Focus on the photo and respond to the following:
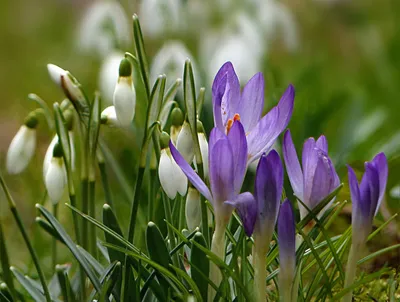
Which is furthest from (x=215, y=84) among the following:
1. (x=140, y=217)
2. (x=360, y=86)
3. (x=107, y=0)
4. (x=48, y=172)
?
(x=360, y=86)

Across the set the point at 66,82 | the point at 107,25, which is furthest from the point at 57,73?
the point at 107,25

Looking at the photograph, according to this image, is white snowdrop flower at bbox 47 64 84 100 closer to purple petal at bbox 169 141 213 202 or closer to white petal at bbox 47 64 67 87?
white petal at bbox 47 64 67 87

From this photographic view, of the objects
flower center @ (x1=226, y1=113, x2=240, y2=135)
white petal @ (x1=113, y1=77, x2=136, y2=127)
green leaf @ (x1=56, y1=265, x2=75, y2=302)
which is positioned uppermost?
white petal @ (x1=113, y1=77, x2=136, y2=127)

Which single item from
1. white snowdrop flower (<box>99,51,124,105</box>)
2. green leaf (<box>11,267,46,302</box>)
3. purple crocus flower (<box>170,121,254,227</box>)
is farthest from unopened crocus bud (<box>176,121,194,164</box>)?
white snowdrop flower (<box>99,51,124,105</box>)

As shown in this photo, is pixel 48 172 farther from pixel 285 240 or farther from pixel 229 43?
pixel 229 43

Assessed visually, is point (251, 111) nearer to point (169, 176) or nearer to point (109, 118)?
point (169, 176)

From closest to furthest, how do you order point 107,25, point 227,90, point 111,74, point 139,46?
point 227,90 → point 139,46 → point 111,74 → point 107,25

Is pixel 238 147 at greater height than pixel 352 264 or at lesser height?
greater
